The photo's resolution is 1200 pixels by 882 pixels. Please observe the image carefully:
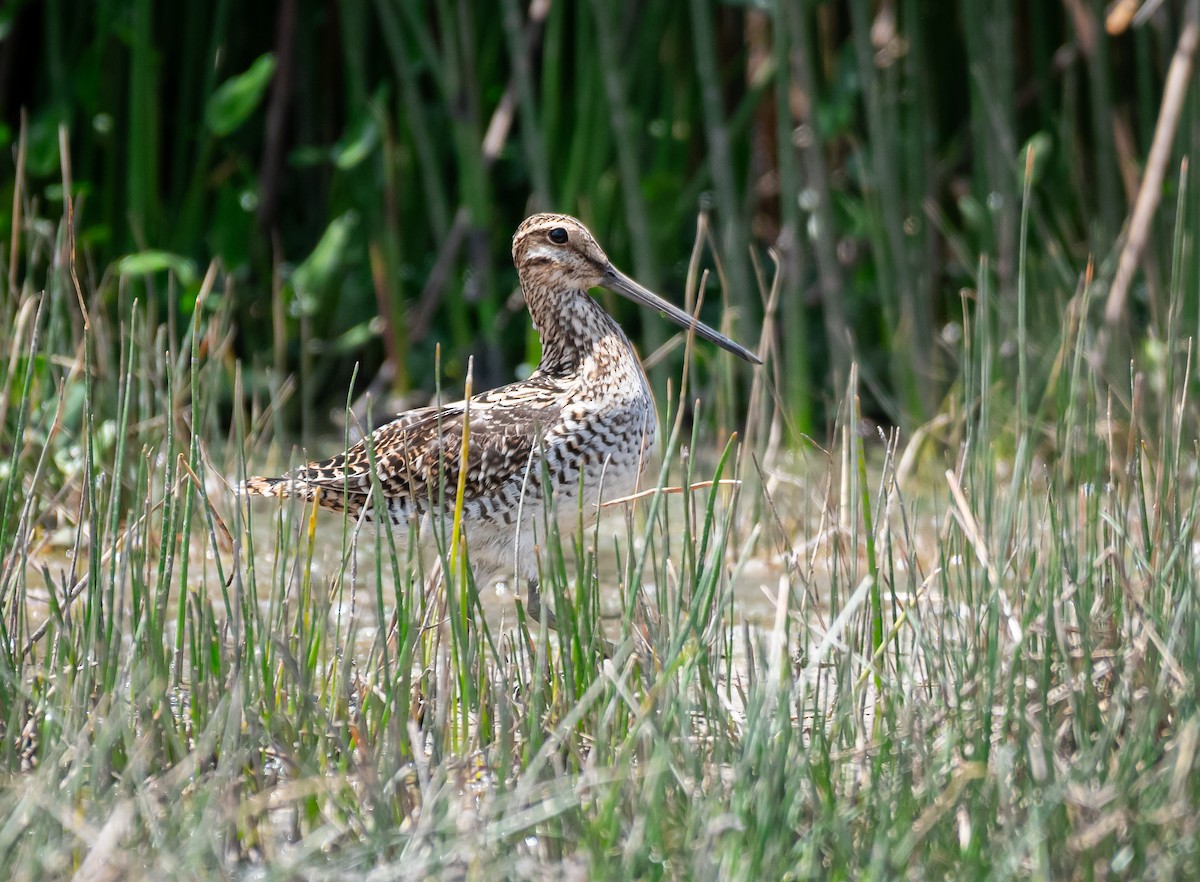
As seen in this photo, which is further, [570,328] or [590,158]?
[590,158]

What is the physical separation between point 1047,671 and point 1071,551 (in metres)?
0.41

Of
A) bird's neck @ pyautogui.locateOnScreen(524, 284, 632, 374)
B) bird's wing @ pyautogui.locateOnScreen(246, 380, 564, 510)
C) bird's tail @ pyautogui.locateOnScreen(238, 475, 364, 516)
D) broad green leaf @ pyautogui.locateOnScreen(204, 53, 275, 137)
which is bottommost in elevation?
bird's tail @ pyautogui.locateOnScreen(238, 475, 364, 516)

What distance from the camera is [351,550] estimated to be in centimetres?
274

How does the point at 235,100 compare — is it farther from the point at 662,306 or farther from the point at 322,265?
the point at 662,306

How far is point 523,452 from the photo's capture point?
3.38 m

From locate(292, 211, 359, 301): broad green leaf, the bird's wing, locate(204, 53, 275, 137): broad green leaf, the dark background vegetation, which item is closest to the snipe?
the bird's wing

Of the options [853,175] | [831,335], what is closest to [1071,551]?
[831,335]

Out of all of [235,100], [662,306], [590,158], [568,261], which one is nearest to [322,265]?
[235,100]

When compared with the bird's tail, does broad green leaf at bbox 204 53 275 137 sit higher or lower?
higher

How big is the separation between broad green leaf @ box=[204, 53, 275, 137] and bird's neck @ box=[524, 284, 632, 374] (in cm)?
177

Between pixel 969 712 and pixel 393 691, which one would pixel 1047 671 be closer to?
pixel 969 712

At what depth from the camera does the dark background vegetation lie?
16.4ft

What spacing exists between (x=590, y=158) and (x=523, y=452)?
2097 mm

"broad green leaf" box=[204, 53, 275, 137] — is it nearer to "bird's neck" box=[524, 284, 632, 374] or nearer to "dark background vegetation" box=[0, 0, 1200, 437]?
"dark background vegetation" box=[0, 0, 1200, 437]
